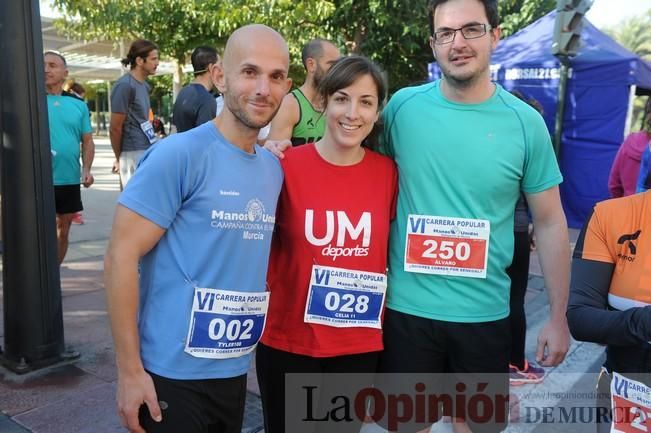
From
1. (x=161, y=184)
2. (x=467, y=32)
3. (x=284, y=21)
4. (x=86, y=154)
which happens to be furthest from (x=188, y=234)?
(x=284, y=21)

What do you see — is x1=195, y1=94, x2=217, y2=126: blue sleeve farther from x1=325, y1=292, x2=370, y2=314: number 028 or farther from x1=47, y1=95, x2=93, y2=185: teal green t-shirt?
x1=325, y1=292, x2=370, y2=314: number 028

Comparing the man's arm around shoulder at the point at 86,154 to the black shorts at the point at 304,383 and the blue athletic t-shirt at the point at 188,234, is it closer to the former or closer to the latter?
the black shorts at the point at 304,383

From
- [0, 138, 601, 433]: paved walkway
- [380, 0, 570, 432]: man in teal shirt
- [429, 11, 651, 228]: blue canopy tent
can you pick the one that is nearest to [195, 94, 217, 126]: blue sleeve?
[0, 138, 601, 433]: paved walkway

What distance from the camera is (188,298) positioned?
1.66 meters

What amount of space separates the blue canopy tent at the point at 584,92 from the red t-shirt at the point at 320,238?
7.66 meters

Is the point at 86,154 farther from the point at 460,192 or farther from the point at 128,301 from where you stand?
the point at 460,192

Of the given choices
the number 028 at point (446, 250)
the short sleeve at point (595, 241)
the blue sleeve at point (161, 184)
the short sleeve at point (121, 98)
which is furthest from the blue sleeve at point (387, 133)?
the short sleeve at point (121, 98)

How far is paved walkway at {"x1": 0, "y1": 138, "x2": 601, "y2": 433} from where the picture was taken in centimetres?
296

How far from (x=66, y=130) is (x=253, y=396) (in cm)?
313

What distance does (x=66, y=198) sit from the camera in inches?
195

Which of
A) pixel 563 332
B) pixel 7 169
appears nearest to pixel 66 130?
pixel 7 169

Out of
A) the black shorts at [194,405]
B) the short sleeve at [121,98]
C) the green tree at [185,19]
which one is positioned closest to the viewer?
the black shorts at [194,405]

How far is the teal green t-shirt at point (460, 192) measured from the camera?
2082mm

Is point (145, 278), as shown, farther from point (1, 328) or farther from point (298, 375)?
point (1, 328)
